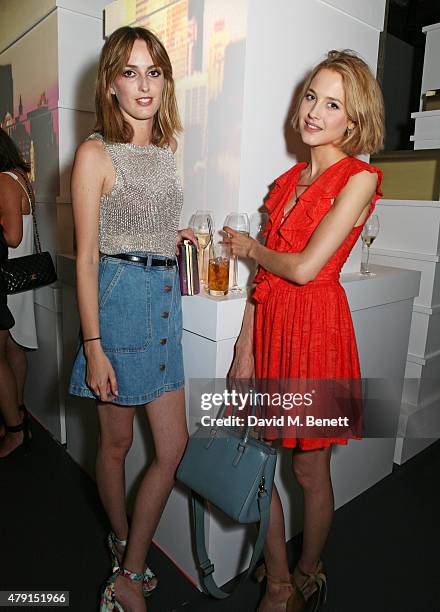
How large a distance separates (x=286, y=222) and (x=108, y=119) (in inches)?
23.2

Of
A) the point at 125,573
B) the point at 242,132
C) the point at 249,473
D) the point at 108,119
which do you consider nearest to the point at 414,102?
the point at 242,132

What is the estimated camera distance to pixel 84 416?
243cm

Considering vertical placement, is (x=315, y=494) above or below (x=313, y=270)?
below

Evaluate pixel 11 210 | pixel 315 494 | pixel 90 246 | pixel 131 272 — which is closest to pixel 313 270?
pixel 131 272

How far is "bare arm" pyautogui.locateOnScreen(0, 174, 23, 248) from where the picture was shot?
233 centimetres

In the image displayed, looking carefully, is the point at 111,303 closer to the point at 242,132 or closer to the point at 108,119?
the point at 108,119

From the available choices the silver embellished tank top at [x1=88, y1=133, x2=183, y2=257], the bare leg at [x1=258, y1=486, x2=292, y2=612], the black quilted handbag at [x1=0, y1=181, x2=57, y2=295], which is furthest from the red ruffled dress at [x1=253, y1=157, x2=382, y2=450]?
the black quilted handbag at [x1=0, y1=181, x2=57, y2=295]

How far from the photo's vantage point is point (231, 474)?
4.79ft

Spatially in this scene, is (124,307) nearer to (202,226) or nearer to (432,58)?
(202,226)

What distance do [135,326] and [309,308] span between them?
Answer: 518 mm

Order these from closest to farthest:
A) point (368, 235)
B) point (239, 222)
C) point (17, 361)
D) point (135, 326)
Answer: point (135, 326) < point (239, 222) < point (368, 235) < point (17, 361)

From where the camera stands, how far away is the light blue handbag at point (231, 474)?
1.41m

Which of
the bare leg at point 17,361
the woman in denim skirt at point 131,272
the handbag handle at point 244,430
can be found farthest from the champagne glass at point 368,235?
the bare leg at point 17,361

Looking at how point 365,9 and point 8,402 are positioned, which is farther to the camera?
point 8,402
